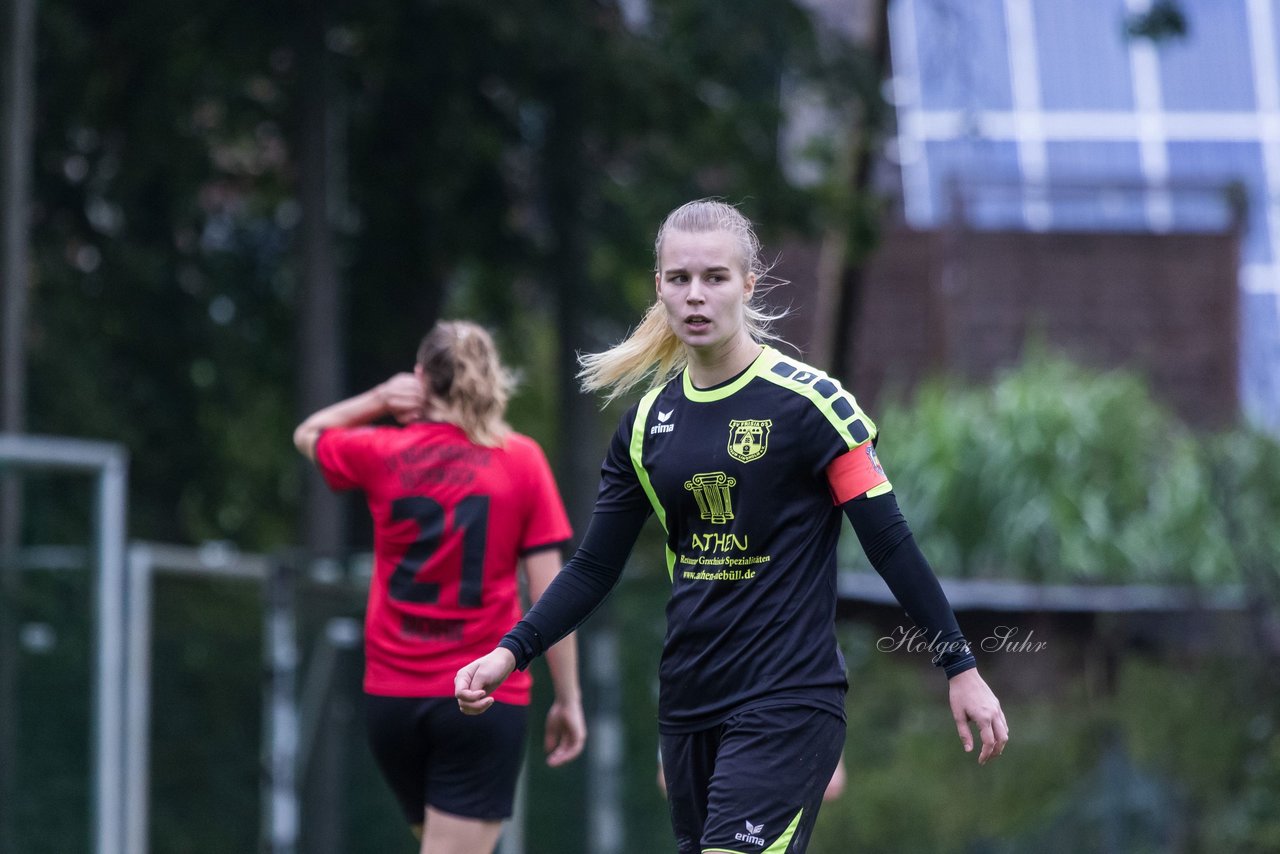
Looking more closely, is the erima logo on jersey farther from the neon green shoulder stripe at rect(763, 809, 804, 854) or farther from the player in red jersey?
the player in red jersey

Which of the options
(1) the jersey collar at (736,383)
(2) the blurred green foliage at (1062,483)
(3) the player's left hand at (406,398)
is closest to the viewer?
(1) the jersey collar at (736,383)

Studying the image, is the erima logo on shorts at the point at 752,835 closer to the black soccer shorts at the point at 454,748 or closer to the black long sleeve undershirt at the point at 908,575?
the black long sleeve undershirt at the point at 908,575

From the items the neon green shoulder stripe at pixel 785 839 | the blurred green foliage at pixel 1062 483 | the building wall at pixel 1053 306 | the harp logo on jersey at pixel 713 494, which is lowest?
the neon green shoulder stripe at pixel 785 839

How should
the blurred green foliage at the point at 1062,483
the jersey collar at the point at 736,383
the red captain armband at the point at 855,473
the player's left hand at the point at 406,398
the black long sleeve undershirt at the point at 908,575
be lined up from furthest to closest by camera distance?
the blurred green foliage at the point at 1062,483
the player's left hand at the point at 406,398
the jersey collar at the point at 736,383
the red captain armband at the point at 855,473
the black long sleeve undershirt at the point at 908,575

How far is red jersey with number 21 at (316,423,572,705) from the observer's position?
5.68 m

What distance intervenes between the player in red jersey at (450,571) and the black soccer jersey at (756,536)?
4.50 ft

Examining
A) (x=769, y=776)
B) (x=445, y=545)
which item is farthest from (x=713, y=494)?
(x=445, y=545)

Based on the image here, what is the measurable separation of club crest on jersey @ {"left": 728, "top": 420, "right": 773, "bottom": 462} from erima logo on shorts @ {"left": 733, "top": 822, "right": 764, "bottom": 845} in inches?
32.5

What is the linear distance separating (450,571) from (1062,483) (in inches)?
373

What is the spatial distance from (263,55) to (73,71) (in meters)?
1.35

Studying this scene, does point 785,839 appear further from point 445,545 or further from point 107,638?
point 107,638

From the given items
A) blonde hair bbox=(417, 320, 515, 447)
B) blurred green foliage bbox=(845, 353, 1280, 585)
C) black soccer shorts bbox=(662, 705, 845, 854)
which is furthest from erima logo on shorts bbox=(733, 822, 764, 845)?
blurred green foliage bbox=(845, 353, 1280, 585)

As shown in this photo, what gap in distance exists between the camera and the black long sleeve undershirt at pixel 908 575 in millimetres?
4107

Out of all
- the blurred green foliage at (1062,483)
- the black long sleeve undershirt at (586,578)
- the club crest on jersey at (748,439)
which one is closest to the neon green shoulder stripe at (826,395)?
the club crest on jersey at (748,439)
